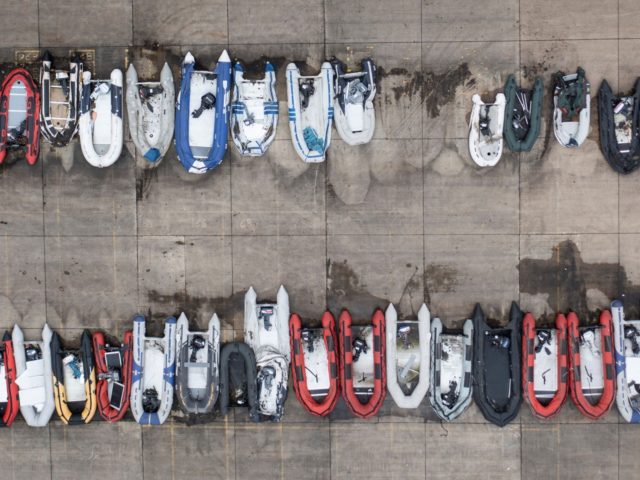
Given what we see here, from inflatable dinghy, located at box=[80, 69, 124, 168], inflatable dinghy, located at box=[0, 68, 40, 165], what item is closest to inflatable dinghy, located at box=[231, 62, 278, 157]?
inflatable dinghy, located at box=[80, 69, 124, 168]

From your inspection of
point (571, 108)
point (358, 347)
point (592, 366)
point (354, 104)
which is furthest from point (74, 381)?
point (571, 108)

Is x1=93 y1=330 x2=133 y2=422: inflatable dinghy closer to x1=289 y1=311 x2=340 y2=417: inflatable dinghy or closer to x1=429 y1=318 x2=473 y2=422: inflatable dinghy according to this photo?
x1=289 y1=311 x2=340 y2=417: inflatable dinghy

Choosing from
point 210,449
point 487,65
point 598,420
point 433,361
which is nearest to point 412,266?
point 433,361

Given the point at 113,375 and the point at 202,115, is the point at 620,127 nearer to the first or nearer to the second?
the point at 202,115

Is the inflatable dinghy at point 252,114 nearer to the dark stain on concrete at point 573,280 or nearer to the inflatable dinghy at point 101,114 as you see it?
the inflatable dinghy at point 101,114

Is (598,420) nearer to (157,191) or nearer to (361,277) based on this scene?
(361,277)

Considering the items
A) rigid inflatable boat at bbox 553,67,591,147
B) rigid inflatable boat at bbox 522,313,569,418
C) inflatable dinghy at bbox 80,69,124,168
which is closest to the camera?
rigid inflatable boat at bbox 553,67,591,147

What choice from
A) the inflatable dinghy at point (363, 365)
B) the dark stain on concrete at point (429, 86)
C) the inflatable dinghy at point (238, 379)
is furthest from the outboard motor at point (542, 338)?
the inflatable dinghy at point (238, 379)
